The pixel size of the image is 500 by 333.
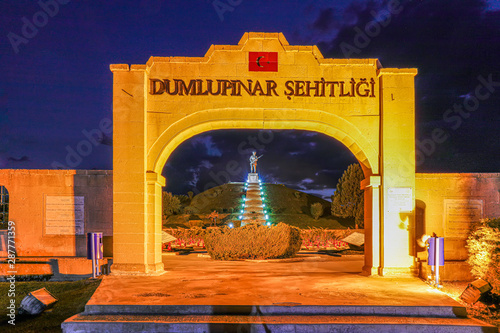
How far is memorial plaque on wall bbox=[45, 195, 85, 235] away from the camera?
433 inches

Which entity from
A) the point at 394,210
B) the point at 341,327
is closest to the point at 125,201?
the point at 341,327

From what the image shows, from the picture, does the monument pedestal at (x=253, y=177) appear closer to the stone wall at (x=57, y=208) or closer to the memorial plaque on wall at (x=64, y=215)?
the stone wall at (x=57, y=208)

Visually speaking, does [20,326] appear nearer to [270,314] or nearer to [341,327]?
[270,314]

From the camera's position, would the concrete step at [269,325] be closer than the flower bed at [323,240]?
Yes

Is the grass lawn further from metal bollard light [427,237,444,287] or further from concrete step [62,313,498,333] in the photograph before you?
metal bollard light [427,237,444,287]

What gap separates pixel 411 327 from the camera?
6422 millimetres

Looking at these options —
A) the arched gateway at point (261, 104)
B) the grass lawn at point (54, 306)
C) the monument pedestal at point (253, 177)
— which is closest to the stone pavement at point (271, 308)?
the grass lawn at point (54, 306)

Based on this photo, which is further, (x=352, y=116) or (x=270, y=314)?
(x=352, y=116)

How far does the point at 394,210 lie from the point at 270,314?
499cm

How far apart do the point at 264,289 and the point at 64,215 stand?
627 cm

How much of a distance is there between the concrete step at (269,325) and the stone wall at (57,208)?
4.82 metres

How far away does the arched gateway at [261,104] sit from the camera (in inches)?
403

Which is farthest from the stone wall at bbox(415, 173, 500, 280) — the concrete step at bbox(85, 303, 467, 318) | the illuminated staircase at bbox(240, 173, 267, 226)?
the illuminated staircase at bbox(240, 173, 267, 226)

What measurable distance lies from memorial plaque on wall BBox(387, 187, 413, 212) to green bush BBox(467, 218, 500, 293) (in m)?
1.71
